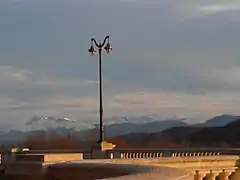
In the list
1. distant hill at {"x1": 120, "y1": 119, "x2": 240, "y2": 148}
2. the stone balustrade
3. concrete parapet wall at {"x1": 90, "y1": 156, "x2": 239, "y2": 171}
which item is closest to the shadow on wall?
the stone balustrade

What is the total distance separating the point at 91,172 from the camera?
14.4 metres

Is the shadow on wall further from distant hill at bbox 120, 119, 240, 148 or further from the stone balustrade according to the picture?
distant hill at bbox 120, 119, 240, 148

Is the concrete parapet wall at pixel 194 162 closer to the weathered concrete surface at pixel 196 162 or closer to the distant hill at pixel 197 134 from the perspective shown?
the weathered concrete surface at pixel 196 162

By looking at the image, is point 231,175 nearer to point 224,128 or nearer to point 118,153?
point 118,153

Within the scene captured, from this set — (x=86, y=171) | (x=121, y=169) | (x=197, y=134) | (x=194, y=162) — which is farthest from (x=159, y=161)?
(x=197, y=134)

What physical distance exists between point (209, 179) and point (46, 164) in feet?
24.5

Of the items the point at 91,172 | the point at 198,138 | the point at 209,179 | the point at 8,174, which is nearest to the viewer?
the point at 91,172

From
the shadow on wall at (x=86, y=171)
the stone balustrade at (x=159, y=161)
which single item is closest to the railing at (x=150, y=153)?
the stone balustrade at (x=159, y=161)

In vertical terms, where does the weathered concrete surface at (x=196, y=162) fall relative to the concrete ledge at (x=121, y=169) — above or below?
above

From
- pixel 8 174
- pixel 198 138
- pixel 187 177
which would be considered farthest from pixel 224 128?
pixel 187 177

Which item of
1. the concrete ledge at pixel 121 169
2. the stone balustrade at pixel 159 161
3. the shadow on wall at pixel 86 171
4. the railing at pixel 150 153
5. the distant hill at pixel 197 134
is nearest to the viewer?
the concrete ledge at pixel 121 169

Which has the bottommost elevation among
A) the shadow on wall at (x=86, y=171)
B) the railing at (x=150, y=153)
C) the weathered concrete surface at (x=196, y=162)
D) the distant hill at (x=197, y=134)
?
the shadow on wall at (x=86, y=171)

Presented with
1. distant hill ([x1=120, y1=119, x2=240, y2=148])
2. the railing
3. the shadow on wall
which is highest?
distant hill ([x1=120, y1=119, x2=240, y2=148])

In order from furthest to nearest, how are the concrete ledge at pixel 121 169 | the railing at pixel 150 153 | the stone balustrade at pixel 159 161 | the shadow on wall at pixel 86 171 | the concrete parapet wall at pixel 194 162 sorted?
1. the railing at pixel 150 153
2. the concrete parapet wall at pixel 194 162
3. the stone balustrade at pixel 159 161
4. the shadow on wall at pixel 86 171
5. the concrete ledge at pixel 121 169
